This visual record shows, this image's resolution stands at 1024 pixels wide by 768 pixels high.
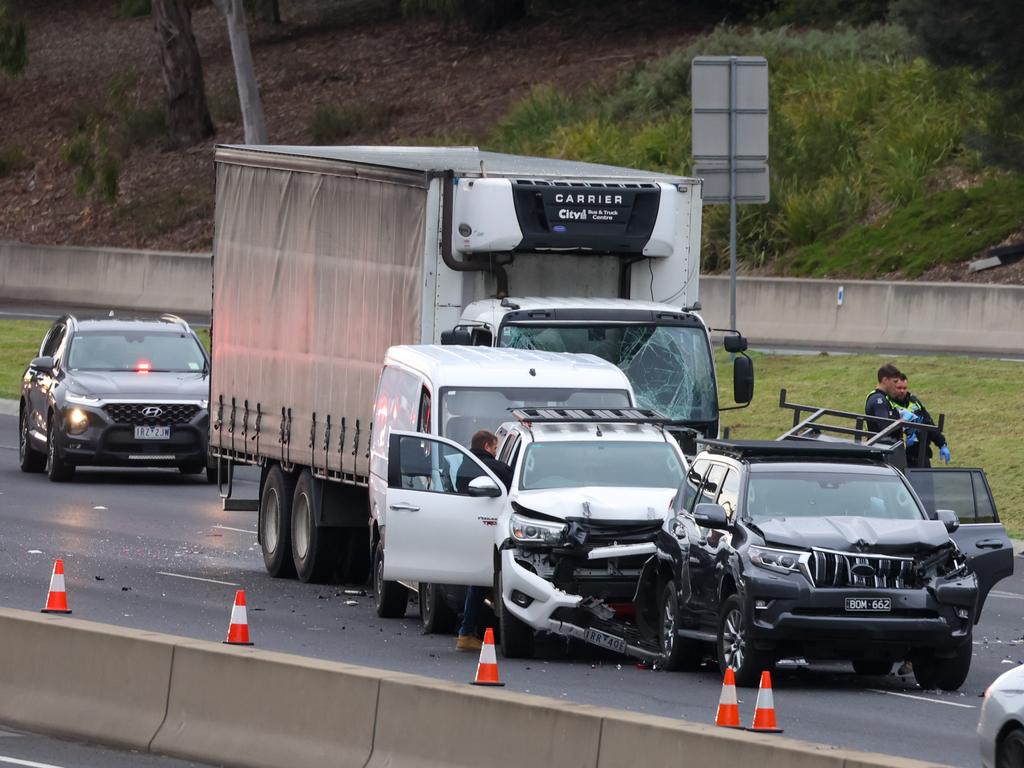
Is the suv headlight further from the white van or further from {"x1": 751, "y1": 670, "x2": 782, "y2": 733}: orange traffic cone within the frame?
the white van

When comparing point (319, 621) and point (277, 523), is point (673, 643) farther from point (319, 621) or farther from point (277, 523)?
point (277, 523)

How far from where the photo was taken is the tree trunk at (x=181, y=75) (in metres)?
58.7

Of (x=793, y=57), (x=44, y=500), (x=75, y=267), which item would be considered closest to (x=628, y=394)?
(x=44, y=500)

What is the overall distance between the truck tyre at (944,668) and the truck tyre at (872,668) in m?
0.49

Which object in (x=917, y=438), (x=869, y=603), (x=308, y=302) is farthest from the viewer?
(x=308, y=302)

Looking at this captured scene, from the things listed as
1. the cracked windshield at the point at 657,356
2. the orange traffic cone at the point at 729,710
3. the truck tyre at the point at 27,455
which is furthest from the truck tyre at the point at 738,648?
the truck tyre at the point at 27,455

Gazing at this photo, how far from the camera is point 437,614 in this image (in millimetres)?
16547

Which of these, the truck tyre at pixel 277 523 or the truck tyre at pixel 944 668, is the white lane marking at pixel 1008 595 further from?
the truck tyre at pixel 277 523

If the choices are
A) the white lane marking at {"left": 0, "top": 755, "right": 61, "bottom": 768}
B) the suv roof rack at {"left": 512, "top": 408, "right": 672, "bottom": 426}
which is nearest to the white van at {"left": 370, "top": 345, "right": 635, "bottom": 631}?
the suv roof rack at {"left": 512, "top": 408, "right": 672, "bottom": 426}

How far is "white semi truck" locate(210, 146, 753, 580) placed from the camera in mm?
18922

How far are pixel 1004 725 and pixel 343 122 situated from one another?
48938 mm

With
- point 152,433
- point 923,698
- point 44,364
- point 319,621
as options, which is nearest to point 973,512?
point 923,698

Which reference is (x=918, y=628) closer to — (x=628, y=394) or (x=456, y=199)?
(x=628, y=394)

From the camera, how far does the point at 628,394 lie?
56.9ft
